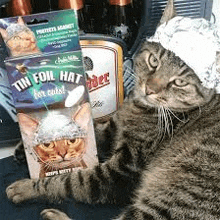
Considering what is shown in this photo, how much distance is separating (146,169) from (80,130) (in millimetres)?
211

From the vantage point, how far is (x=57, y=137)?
3.18ft

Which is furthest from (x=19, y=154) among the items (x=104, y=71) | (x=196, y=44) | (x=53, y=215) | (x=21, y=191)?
(x=196, y=44)

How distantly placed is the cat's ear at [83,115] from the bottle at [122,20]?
29 cm

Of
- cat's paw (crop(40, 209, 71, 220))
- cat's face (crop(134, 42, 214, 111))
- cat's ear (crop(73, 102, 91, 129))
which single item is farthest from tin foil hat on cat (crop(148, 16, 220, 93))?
cat's paw (crop(40, 209, 71, 220))

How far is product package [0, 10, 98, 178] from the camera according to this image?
2.91ft

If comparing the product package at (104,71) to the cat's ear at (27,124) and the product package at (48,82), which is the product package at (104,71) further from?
the cat's ear at (27,124)

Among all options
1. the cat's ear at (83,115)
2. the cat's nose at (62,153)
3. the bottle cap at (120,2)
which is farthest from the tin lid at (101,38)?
the cat's nose at (62,153)

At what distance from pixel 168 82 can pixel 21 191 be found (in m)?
0.51

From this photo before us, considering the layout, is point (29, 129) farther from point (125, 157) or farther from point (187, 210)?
point (187, 210)

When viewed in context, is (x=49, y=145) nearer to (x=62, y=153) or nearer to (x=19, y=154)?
(x=62, y=153)

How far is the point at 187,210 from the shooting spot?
0.82 m

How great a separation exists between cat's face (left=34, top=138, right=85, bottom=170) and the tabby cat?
4cm

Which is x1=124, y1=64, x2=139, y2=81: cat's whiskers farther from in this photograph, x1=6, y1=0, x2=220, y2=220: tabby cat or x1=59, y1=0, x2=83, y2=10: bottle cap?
x1=59, y1=0, x2=83, y2=10: bottle cap

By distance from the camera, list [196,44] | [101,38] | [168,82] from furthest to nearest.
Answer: [101,38] < [168,82] < [196,44]
